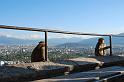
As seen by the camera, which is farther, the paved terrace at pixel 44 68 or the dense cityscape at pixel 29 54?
the dense cityscape at pixel 29 54

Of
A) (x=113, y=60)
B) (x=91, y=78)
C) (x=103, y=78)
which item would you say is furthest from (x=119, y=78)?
(x=113, y=60)

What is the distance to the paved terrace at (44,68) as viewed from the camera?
4221 millimetres

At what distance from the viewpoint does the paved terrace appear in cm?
422

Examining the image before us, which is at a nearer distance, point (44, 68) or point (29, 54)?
point (44, 68)

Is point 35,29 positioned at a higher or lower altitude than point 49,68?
higher

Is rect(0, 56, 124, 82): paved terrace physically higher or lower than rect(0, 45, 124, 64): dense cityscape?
lower

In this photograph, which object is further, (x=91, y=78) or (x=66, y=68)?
(x=66, y=68)

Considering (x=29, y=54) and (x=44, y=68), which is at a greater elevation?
(x=29, y=54)

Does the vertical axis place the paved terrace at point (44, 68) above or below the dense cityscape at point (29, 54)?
below

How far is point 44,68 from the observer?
16.3 feet

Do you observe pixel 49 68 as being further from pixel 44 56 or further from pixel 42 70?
pixel 44 56

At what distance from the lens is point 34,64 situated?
4977mm

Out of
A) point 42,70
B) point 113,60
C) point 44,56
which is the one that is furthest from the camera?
point 113,60

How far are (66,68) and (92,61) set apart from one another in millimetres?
1222
